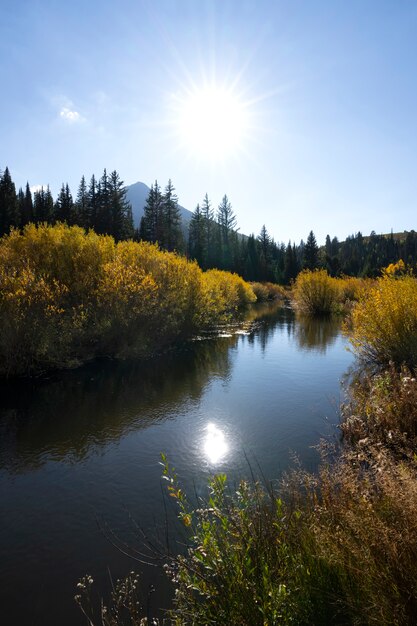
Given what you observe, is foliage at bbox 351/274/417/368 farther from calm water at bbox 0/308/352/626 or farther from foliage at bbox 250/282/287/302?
foliage at bbox 250/282/287/302

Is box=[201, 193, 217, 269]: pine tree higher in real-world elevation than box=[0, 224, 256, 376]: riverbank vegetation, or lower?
higher

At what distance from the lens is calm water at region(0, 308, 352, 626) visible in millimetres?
4391

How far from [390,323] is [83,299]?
10.2 metres

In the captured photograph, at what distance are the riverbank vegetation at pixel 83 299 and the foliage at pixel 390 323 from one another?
8101 mm

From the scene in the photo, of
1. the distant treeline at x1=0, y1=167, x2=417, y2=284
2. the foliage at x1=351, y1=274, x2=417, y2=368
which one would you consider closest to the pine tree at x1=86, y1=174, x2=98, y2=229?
the distant treeline at x1=0, y1=167, x2=417, y2=284

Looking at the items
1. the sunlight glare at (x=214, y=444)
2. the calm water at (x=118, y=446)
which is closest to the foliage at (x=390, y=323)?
the calm water at (x=118, y=446)

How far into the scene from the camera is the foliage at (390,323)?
1027 centimetres

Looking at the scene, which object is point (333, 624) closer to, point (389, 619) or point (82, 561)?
point (389, 619)

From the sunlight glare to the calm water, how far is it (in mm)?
22

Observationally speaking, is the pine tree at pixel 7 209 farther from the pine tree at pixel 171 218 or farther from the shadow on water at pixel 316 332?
the shadow on water at pixel 316 332

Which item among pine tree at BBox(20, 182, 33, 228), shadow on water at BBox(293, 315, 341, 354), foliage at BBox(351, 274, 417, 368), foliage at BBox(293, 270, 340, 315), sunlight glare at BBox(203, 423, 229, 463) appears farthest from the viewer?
pine tree at BBox(20, 182, 33, 228)

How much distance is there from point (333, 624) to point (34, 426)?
7.62m

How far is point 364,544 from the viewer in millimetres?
2586

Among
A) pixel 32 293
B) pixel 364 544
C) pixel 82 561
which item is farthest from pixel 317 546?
pixel 32 293
